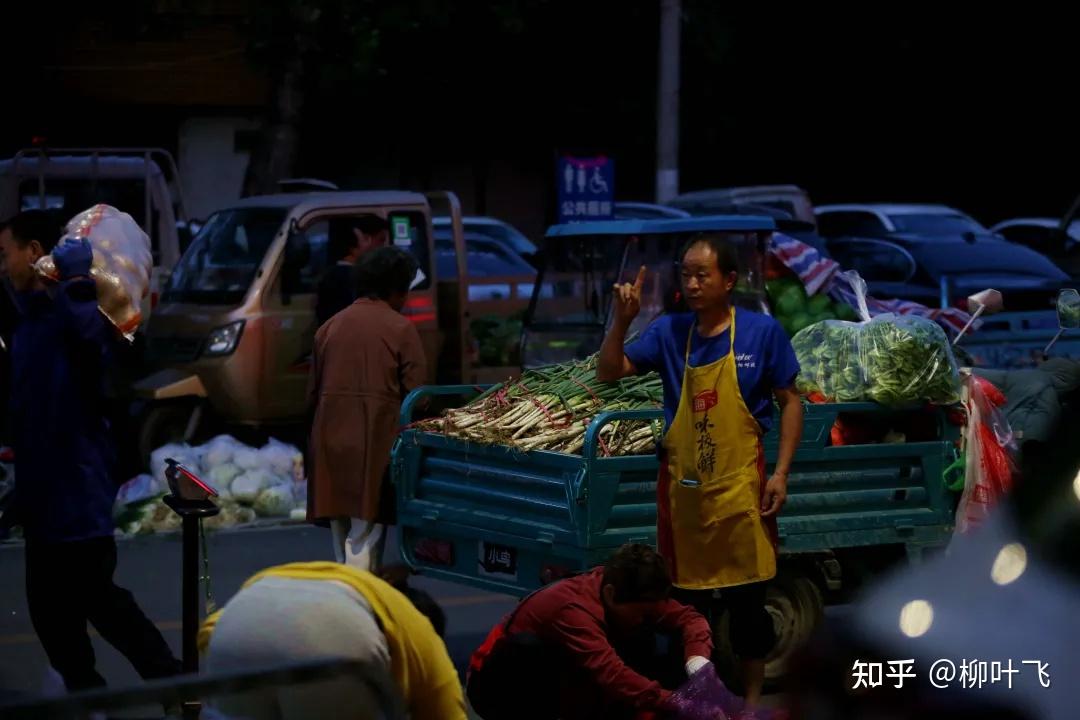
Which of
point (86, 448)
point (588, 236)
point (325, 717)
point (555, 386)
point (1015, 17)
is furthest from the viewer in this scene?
point (1015, 17)

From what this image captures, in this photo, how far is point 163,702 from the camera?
2.99 m

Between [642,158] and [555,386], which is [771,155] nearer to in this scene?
[642,158]

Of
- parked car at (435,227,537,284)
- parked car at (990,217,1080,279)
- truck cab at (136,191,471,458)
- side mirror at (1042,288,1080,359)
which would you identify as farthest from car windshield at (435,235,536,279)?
side mirror at (1042,288,1080,359)

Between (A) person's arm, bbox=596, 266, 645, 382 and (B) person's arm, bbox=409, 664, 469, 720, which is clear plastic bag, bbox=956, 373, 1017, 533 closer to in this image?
(A) person's arm, bbox=596, 266, 645, 382

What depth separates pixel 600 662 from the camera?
5.16 metres

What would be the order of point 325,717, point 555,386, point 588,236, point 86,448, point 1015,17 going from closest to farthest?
point 325,717, point 86,448, point 555,386, point 588,236, point 1015,17

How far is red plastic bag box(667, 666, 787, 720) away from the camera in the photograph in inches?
203

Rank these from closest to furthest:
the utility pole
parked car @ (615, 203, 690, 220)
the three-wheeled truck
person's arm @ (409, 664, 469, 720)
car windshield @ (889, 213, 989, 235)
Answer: person's arm @ (409, 664, 469, 720) → the three-wheeled truck → the utility pole → parked car @ (615, 203, 690, 220) → car windshield @ (889, 213, 989, 235)

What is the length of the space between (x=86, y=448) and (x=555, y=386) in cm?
220

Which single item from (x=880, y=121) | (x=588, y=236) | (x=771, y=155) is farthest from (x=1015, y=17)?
(x=588, y=236)

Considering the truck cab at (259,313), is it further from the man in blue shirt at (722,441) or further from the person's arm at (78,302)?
the man in blue shirt at (722,441)

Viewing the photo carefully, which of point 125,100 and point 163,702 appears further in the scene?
point 125,100

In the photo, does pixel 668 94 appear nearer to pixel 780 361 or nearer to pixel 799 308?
pixel 799 308

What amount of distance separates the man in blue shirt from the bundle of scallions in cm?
64
